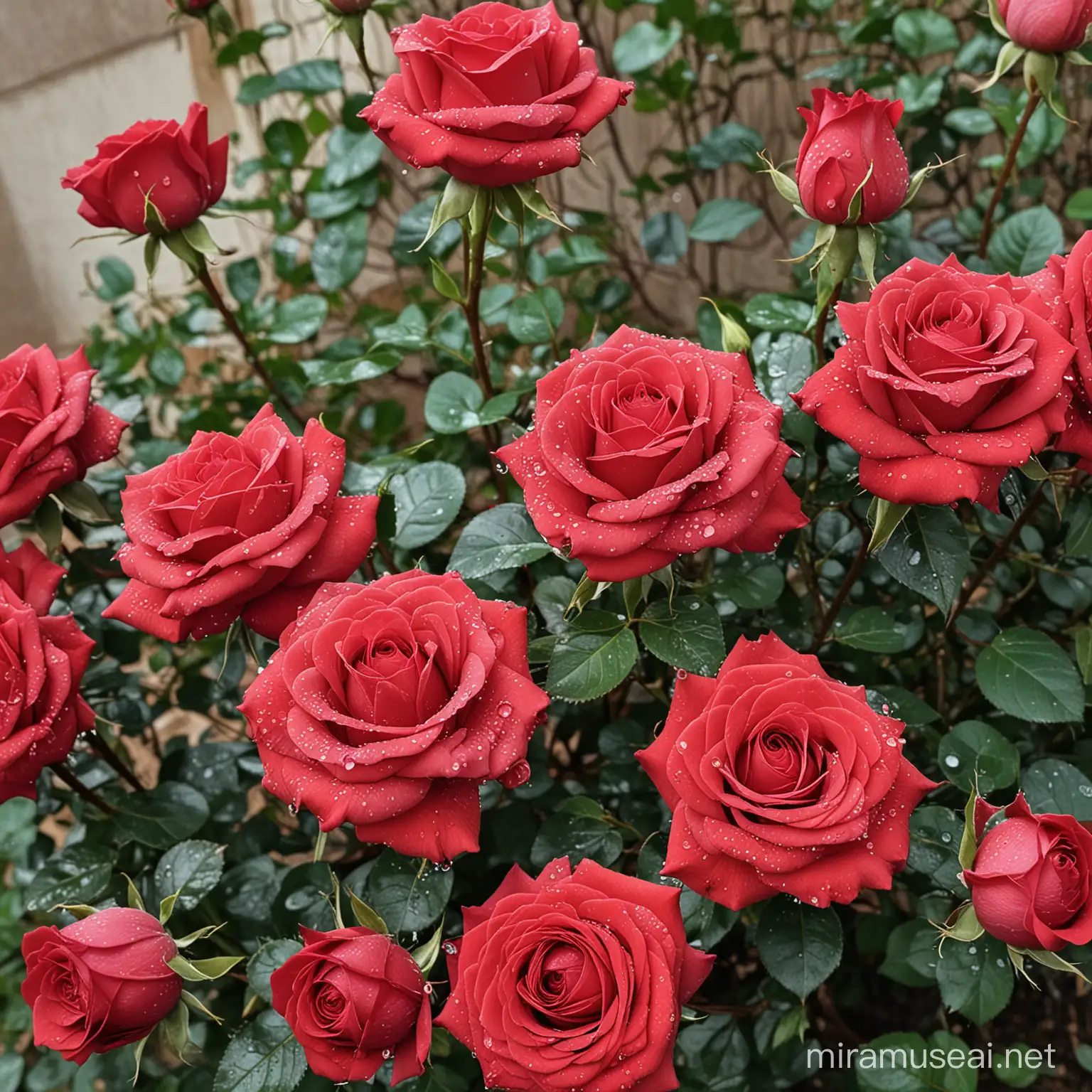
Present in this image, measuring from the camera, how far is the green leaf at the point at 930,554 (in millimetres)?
546

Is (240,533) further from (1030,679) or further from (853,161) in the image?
(1030,679)

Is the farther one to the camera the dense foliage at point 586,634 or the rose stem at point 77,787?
the rose stem at point 77,787

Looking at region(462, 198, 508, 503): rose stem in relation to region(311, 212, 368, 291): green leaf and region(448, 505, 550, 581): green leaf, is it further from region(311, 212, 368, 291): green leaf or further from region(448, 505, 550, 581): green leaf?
region(311, 212, 368, 291): green leaf

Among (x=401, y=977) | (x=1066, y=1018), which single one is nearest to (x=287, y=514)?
(x=401, y=977)

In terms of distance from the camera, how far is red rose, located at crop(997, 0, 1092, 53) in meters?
0.63

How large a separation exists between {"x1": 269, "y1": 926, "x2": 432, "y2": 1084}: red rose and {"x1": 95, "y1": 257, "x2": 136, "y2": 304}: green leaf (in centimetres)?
104

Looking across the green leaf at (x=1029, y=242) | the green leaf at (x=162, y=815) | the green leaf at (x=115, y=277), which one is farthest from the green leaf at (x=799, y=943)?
the green leaf at (x=115, y=277)

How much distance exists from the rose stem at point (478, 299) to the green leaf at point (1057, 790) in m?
0.43

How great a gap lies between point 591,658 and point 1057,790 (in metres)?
0.34

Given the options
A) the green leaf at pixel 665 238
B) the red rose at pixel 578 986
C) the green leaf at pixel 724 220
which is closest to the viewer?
the red rose at pixel 578 986

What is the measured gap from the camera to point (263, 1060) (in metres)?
0.63

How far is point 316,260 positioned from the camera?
1064mm

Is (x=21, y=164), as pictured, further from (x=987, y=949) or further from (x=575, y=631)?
(x=987, y=949)

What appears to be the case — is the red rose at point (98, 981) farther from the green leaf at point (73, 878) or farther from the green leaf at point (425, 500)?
the green leaf at point (425, 500)
